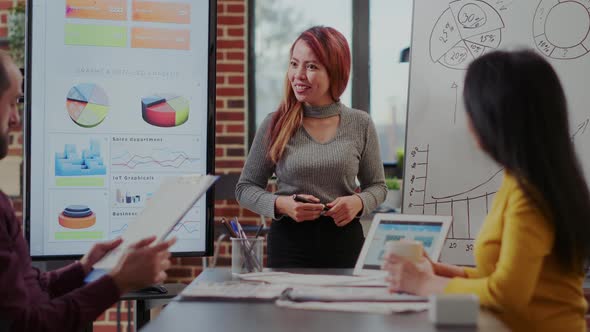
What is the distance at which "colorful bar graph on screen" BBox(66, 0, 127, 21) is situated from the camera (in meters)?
2.45

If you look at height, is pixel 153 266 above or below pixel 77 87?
below

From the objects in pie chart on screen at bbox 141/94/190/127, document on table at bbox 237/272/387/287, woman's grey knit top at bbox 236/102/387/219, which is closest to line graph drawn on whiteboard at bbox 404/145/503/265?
woman's grey knit top at bbox 236/102/387/219

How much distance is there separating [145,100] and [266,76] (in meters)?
1.91

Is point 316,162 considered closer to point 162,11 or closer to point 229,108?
point 162,11

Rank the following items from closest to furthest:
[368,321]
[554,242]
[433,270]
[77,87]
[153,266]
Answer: [368,321] < [554,242] < [153,266] < [433,270] < [77,87]

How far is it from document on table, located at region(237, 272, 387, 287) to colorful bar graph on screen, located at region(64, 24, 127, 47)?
1.18 meters

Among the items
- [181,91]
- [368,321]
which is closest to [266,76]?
[181,91]

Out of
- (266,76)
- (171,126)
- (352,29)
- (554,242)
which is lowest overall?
(554,242)

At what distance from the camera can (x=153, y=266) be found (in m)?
1.42

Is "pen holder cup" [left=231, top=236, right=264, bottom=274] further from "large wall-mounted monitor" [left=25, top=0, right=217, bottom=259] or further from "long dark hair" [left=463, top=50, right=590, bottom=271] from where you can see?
"large wall-mounted monitor" [left=25, top=0, right=217, bottom=259]

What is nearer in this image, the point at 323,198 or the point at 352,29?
the point at 323,198

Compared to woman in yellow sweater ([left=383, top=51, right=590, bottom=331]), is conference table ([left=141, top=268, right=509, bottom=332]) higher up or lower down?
lower down

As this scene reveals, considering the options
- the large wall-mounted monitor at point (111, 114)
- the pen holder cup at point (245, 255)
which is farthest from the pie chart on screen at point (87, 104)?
the pen holder cup at point (245, 255)

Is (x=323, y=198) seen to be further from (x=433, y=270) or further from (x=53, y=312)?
(x=53, y=312)
